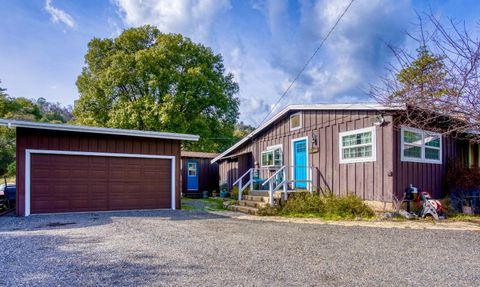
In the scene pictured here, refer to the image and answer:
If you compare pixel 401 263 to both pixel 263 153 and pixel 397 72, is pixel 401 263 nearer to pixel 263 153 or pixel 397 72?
pixel 397 72

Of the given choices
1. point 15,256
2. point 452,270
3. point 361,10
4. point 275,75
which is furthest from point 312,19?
point 15,256

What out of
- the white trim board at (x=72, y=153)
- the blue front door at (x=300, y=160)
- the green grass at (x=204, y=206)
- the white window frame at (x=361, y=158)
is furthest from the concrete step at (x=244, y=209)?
the white window frame at (x=361, y=158)

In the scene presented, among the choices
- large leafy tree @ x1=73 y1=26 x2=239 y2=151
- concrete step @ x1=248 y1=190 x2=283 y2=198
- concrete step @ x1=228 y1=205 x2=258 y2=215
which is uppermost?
large leafy tree @ x1=73 y1=26 x2=239 y2=151

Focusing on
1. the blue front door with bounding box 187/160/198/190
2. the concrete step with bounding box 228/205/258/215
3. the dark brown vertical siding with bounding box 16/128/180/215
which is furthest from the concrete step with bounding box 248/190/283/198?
the blue front door with bounding box 187/160/198/190

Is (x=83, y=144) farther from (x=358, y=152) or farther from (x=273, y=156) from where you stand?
(x=358, y=152)

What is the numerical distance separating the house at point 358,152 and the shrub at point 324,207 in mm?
390

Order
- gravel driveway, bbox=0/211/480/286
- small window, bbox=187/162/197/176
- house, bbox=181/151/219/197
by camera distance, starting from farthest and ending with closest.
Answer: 1. small window, bbox=187/162/197/176
2. house, bbox=181/151/219/197
3. gravel driveway, bbox=0/211/480/286

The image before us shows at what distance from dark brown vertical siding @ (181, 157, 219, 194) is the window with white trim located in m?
6.30

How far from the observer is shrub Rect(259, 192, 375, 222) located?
8992 mm

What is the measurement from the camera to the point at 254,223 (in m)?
8.09

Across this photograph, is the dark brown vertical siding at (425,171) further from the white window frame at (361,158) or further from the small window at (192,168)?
the small window at (192,168)

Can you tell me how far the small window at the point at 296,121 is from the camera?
12016 millimetres

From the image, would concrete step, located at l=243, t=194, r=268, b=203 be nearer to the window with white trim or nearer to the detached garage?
the window with white trim

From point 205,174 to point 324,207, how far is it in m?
11.0
